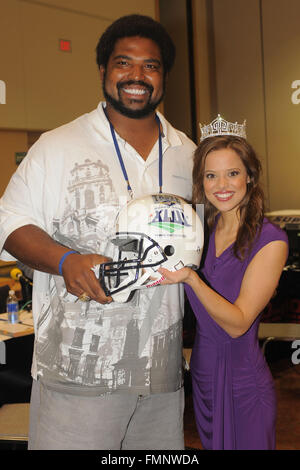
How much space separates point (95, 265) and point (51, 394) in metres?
0.47

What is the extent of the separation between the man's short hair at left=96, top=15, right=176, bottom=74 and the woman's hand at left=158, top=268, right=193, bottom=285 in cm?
74

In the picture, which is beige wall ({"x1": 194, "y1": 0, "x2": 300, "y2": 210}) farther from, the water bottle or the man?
the man

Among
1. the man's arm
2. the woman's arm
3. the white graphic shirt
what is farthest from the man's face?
the woman's arm

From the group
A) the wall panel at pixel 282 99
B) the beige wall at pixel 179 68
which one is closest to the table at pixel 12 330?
the wall panel at pixel 282 99

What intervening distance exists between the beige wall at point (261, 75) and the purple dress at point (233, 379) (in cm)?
442

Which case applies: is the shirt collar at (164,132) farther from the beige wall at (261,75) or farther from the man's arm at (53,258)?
the beige wall at (261,75)

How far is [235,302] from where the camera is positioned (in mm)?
1692

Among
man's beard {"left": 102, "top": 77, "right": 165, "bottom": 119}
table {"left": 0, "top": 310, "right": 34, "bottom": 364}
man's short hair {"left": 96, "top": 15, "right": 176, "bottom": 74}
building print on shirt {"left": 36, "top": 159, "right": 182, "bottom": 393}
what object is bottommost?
table {"left": 0, "top": 310, "right": 34, "bottom": 364}

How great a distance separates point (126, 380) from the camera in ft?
5.29

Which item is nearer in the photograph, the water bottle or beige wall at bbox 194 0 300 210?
the water bottle

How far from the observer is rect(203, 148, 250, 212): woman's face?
1.78 m

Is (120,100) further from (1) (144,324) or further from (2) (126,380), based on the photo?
(2) (126,380)

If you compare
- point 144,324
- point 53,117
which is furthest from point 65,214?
point 53,117

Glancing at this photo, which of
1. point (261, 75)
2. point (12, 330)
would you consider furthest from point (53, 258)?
point (261, 75)
